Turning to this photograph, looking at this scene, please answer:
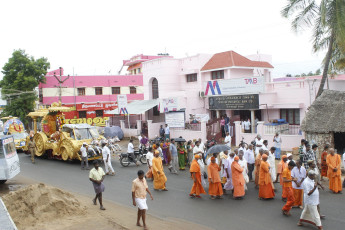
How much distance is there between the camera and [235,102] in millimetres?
21406

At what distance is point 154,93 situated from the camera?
30625 mm

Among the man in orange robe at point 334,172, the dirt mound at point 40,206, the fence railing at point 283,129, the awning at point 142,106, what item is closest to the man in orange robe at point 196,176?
the dirt mound at point 40,206

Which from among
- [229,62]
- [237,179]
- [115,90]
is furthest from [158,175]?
[115,90]

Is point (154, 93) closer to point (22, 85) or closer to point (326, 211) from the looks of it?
point (22, 85)

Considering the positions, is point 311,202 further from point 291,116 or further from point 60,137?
point 291,116

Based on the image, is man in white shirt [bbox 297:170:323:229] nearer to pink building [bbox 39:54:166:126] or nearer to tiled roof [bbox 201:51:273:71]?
tiled roof [bbox 201:51:273:71]

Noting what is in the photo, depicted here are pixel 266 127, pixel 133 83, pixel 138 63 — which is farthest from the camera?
pixel 138 63

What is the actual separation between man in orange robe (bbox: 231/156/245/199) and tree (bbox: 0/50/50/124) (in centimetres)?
2968

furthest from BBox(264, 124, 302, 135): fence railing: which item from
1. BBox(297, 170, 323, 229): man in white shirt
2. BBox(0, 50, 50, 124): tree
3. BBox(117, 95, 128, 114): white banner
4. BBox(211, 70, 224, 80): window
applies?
BBox(0, 50, 50, 124): tree

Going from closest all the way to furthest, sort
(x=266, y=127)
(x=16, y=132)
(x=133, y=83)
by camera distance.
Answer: (x=266, y=127), (x=16, y=132), (x=133, y=83)

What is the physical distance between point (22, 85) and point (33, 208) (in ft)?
97.7

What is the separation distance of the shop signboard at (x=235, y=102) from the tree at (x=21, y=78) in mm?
21004

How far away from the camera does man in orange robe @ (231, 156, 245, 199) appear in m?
9.65

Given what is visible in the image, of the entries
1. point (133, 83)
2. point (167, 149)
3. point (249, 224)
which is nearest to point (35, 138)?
point (167, 149)
